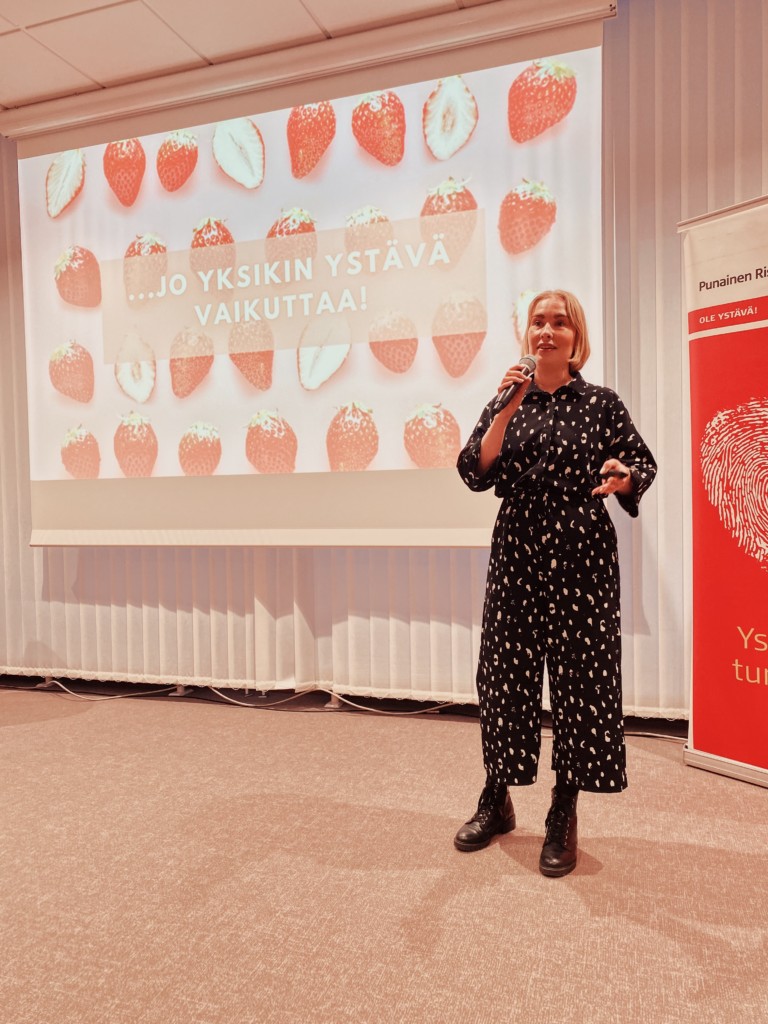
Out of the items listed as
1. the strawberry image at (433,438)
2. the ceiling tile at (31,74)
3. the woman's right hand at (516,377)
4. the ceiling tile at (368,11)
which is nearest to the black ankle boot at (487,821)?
the woman's right hand at (516,377)

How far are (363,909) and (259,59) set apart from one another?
3276 millimetres

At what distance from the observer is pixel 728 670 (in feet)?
8.02

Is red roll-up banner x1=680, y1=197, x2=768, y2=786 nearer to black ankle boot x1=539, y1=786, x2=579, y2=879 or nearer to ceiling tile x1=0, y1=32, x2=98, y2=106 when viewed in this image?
black ankle boot x1=539, y1=786, x2=579, y2=879

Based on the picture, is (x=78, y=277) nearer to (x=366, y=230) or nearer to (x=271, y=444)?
(x=271, y=444)

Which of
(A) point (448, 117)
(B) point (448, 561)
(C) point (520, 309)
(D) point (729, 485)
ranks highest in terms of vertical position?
(A) point (448, 117)

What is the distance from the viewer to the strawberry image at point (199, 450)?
326cm

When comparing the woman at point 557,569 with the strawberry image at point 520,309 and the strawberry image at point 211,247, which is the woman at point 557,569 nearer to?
the strawberry image at point 520,309

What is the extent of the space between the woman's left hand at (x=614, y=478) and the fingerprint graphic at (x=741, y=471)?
0.95 metres

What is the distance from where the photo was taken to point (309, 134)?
10.0 feet

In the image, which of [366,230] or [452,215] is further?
[366,230]

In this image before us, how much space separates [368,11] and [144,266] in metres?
1.44

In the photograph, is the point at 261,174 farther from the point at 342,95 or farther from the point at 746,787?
the point at 746,787

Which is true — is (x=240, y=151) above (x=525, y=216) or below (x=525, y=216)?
above

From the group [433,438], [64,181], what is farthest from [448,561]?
[64,181]
